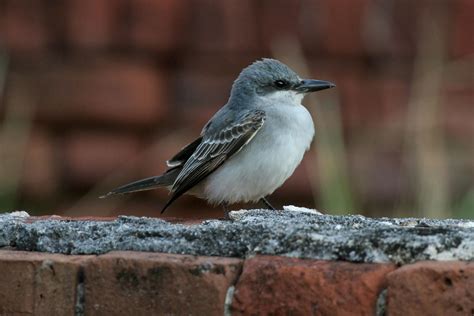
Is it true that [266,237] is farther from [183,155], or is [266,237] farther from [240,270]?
[183,155]

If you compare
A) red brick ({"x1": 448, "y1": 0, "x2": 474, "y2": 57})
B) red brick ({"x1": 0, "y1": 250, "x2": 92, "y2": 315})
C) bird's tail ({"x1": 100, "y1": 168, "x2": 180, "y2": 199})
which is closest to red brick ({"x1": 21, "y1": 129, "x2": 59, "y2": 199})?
bird's tail ({"x1": 100, "y1": 168, "x2": 180, "y2": 199})

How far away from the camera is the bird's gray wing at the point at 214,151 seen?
5133 millimetres

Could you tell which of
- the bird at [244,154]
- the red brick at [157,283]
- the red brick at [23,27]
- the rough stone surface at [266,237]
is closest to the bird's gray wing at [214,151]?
the bird at [244,154]

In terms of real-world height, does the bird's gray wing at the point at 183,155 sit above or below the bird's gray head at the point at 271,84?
below

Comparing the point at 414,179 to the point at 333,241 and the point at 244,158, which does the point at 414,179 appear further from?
the point at 333,241

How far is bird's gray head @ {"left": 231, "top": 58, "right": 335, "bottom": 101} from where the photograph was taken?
18.1ft

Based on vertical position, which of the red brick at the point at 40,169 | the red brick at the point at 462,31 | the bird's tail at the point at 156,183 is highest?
the red brick at the point at 462,31

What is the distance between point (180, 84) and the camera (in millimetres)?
6867

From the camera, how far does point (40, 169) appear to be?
6.87 meters

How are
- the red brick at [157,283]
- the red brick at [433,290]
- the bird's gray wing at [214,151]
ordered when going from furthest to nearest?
the bird's gray wing at [214,151], the red brick at [157,283], the red brick at [433,290]

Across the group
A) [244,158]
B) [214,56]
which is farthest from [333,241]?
[214,56]

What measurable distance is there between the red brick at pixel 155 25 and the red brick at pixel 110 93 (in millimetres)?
137

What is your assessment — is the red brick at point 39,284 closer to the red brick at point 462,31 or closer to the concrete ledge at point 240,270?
the concrete ledge at point 240,270

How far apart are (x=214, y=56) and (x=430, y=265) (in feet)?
13.2
